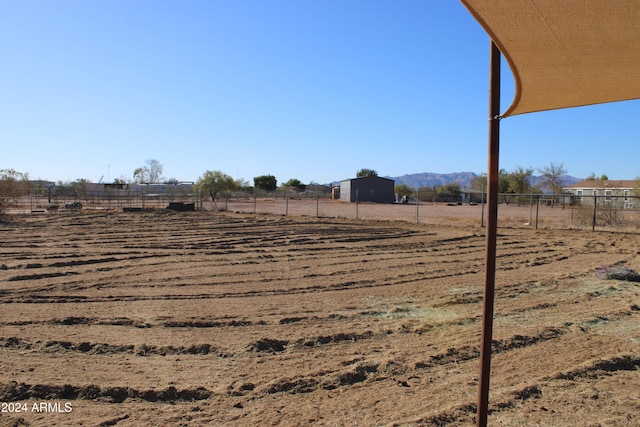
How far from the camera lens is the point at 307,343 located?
243 inches

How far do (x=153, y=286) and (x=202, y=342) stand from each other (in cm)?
417

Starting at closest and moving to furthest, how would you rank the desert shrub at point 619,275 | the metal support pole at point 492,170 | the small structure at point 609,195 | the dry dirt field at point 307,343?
the metal support pole at point 492,170, the dry dirt field at point 307,343, the desert shrub at point 619,275, the small structure at point 609,195

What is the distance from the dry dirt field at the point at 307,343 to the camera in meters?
4.30

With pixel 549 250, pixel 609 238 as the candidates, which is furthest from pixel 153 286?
pixel 609 238

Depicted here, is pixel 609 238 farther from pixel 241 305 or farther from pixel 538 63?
pixel 538 63

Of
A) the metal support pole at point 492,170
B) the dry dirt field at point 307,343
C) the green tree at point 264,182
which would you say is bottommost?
the dry dirt field at point 307,343

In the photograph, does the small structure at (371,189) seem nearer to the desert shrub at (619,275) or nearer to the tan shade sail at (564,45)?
the desert shrub at (619,275)

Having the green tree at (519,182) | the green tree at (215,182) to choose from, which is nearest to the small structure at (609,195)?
the green tree at (519,182)

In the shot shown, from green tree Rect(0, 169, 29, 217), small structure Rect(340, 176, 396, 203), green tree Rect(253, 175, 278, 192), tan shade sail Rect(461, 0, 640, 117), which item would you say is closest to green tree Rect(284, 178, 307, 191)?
green tree Rect(253, 175, 278, 192)

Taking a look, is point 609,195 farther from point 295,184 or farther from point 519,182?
point 295,184

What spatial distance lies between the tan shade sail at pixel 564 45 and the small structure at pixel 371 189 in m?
72.7

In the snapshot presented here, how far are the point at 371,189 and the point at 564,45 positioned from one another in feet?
251

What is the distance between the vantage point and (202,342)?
6195 mm

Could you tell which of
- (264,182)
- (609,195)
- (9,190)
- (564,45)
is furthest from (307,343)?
(264,182)
